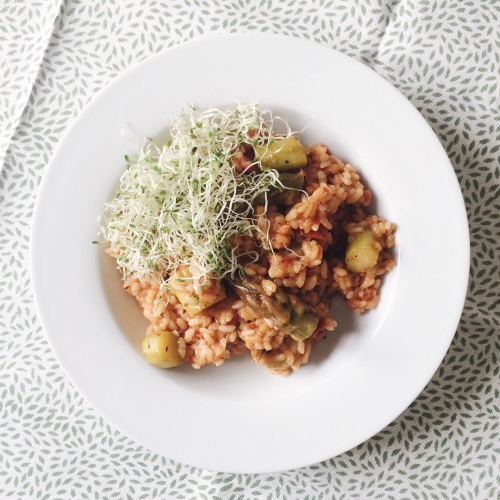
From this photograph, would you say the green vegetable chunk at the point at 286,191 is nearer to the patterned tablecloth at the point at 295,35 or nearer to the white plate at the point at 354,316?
the white plate at the point at 354,316

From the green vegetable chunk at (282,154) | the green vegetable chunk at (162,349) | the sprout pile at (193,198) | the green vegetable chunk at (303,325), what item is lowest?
the green vegetable chunk at (162,349)

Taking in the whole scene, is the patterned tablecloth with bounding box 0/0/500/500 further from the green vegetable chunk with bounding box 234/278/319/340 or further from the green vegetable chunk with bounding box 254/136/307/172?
the green vegetable chunk with bounding box 234/278/319/340

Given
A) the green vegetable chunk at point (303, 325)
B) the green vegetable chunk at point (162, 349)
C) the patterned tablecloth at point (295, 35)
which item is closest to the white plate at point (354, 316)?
the green vegetable chunk at point (162, 349)

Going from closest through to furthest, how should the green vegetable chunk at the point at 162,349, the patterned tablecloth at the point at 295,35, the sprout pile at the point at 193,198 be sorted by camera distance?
1. the sprout pile at the point at 193,198
2. the green vegetable chunk at the point at 162,349
3. the patterned tablecloth at the point at 295,35

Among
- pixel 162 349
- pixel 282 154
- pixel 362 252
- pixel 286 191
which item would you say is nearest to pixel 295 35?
pixel 282 154

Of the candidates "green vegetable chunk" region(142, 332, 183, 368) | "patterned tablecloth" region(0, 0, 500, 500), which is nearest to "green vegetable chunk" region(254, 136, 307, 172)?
"patterned tablecloth" region(0, 0, 500, 500)

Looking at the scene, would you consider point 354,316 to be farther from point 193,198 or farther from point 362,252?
point 193,198

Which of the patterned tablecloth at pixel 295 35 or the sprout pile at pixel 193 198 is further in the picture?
the patterned tablecloth at pixel 295 35
